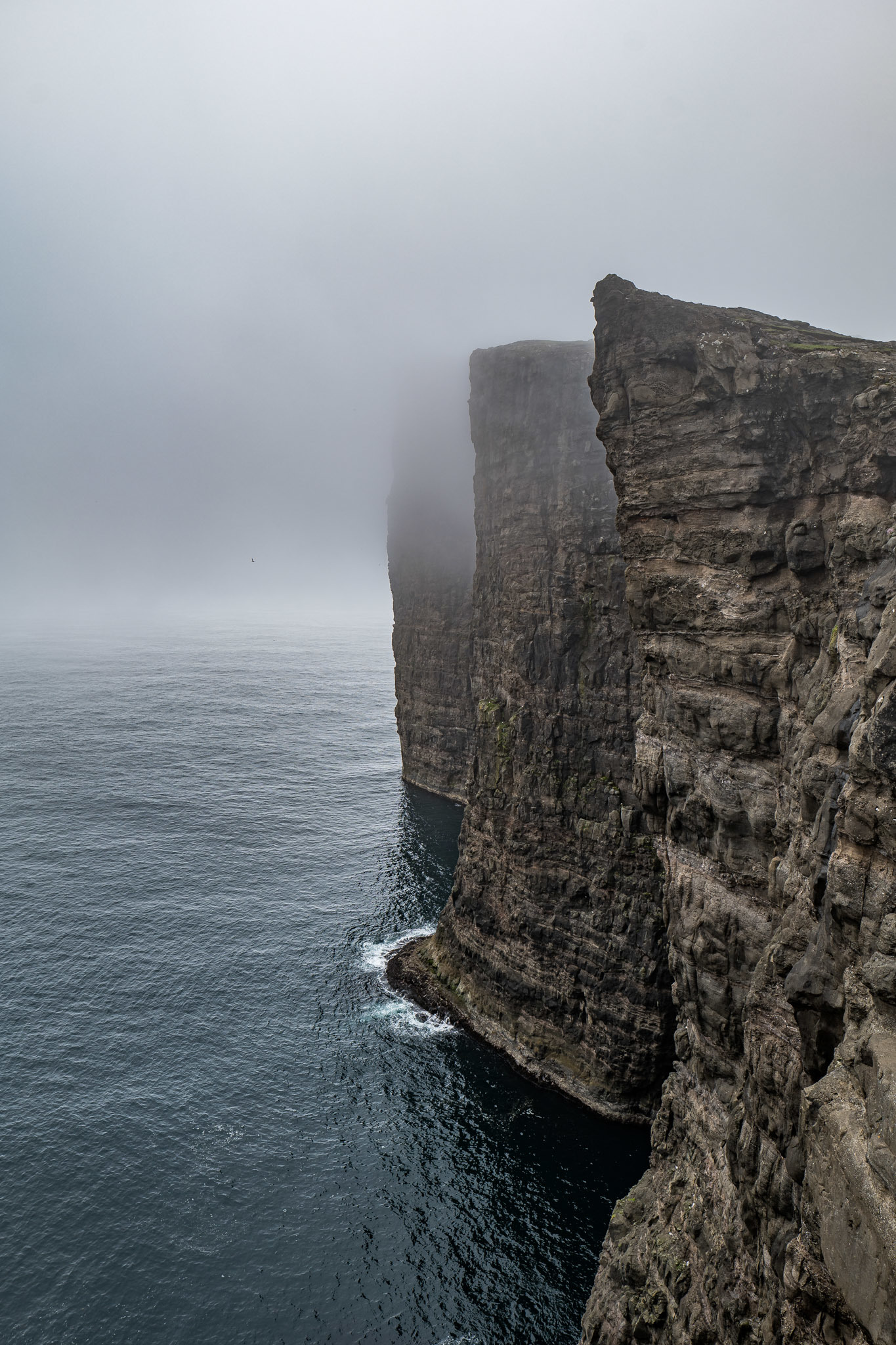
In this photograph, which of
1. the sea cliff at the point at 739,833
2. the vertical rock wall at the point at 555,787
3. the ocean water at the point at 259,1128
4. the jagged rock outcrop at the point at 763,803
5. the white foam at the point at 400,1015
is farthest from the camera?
the white foam at the point at 400,1015

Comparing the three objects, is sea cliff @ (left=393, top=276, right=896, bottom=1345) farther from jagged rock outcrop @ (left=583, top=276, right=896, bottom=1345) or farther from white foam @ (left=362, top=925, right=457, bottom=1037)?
white foam @ (left=362, top=925, right=457, bottom=1037)

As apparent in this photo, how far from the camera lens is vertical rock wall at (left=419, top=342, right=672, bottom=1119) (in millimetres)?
53750

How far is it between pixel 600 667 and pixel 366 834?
5426 centimetres

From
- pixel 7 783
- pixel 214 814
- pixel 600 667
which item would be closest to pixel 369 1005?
pixel 600 667

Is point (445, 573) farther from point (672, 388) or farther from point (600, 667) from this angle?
point (672, 388)

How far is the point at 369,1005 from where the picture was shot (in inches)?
→ 2530

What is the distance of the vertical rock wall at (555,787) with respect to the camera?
2116 inches

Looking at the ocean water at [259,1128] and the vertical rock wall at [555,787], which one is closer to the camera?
the ocean water at [259,1128]

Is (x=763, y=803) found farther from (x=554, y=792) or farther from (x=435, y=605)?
(x=435, y=605)

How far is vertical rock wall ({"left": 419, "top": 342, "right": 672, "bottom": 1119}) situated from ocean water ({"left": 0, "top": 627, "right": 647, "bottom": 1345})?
464 centimetres

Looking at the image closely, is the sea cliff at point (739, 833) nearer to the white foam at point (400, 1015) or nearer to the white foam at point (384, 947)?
the white foam at point (400, 1015)

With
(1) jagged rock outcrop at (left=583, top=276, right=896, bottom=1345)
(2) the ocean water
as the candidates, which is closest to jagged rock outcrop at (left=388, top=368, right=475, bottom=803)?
(2) the ocean water

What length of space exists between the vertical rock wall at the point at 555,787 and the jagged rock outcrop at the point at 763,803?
63.9 feet

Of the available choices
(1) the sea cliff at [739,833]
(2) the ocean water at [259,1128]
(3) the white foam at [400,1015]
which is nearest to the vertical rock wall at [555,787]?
(1) the sea cliff at [739,833]
